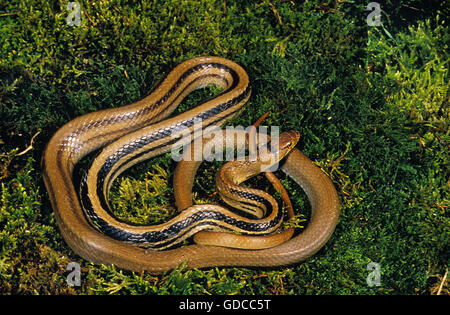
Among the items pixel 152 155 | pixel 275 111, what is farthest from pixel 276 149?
pixel 152 155

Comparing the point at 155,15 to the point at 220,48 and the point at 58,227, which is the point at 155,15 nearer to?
the point at 220,48

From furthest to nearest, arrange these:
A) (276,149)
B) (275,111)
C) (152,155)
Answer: (275,111) → (152,155) → (276,149)

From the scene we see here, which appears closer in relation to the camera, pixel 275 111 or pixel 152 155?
pixel 152 155

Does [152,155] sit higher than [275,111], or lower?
A: lower

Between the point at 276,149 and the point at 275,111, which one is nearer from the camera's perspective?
the point at 276,149

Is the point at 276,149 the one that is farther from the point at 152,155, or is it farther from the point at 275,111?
the point at 152,155

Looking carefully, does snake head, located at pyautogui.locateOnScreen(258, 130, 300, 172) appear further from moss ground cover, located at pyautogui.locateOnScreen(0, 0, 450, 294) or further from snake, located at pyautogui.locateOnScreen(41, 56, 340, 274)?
moss ground cover, located at pyautogui.locateOnScreen(0, 0, 450, 294)

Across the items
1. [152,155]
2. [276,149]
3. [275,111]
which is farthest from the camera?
[275,111]

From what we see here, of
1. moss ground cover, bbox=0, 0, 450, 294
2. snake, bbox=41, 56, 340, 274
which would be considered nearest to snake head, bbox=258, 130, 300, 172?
snake, bbox=41, 56, 340, 274
